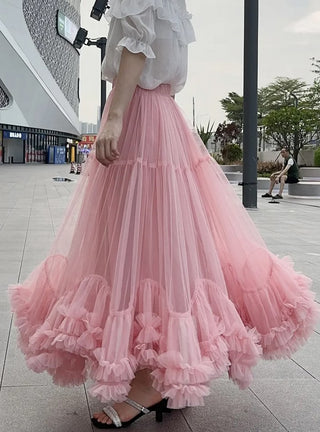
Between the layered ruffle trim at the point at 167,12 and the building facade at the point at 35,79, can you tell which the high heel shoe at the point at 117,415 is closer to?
the layered ruffle trim at the point at 167,12

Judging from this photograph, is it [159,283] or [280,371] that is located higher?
[159,283]

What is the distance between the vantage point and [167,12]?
7.34 ft

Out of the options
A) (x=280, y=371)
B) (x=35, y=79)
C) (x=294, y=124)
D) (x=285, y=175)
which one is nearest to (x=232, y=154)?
(x=294, y=124)

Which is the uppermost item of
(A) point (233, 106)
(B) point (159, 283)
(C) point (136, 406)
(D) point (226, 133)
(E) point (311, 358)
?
(A) point (233, 106)

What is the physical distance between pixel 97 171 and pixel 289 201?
539 inches

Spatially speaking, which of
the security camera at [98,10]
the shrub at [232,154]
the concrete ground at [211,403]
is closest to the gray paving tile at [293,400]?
the concrete ground at [211,403]

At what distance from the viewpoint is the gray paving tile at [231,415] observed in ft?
7.40

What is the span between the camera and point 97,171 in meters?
2.32

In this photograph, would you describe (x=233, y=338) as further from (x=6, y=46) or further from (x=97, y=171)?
(x=6, y=46)

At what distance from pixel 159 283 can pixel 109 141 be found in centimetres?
55

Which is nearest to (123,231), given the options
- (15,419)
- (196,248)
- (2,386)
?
(196,248)

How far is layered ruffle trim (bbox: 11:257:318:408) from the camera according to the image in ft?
6.31

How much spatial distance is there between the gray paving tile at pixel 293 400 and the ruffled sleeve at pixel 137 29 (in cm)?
155

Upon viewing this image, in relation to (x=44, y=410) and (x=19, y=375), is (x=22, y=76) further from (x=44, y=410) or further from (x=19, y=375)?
(x=44, y=410)
